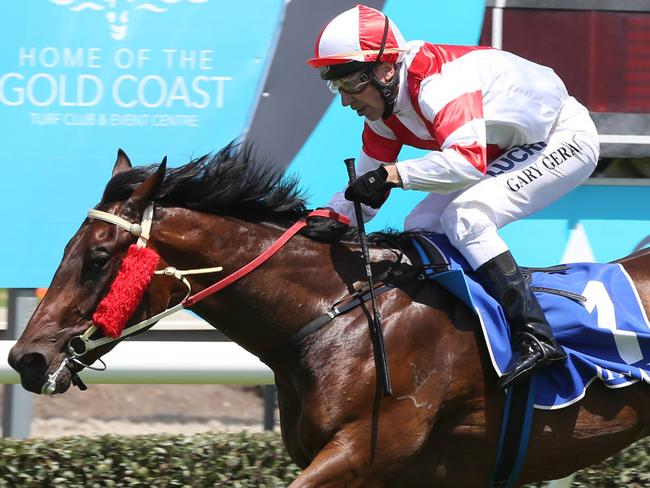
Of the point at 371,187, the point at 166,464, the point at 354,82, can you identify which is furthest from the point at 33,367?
the point at 166,464

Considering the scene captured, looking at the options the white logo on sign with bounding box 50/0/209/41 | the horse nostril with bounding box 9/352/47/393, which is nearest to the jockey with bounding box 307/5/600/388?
the horse nostril with bounding box 9/352/47/393

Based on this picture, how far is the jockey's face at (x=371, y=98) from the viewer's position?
330 cm

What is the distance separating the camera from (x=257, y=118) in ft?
15.8

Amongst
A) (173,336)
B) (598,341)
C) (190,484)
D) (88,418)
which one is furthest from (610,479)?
(88,418)

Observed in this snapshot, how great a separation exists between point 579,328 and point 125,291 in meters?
1.30

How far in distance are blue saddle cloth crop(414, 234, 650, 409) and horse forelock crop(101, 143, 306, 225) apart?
1.41ft

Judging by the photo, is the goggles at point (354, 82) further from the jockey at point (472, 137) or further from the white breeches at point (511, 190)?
the white breeches at point (511, 190)

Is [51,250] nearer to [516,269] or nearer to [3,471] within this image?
[3,471]

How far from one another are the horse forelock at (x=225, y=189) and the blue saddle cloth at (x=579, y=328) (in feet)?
1.41

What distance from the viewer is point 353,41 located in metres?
3.24

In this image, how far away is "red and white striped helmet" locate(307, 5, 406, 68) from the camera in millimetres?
3242

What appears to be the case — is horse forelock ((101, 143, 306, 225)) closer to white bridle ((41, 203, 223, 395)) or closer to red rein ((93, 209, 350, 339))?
white bridle ((41, 203, 223, 395))

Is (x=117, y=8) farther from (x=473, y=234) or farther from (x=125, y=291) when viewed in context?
(x=473, y=234)

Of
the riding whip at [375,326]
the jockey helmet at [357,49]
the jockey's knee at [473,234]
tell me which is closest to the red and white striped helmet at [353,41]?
the jockey helmet at [357,49]
